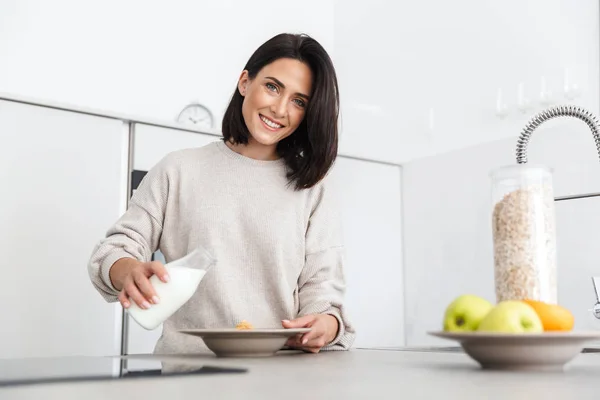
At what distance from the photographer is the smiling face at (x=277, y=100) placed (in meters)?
1.66

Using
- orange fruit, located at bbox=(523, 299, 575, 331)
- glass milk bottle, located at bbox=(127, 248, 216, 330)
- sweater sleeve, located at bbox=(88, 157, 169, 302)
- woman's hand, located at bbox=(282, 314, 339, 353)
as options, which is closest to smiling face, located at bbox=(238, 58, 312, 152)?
sweater sleeve, located at bbox=(88, 157, 169, 302)

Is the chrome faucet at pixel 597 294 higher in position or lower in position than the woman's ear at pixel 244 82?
lower

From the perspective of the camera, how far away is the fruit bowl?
73 cm

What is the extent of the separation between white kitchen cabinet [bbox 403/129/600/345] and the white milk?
5.32 feet

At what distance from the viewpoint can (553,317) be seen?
2.66 feet

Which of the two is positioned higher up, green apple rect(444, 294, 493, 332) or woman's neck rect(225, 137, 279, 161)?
woman's neck rect(225, 137, 279, 161)

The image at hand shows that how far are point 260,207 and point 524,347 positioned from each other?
1.03 metres

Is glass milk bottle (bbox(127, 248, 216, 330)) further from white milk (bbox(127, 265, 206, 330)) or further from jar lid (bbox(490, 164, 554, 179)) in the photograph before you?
jar lid (bbox(490, 164, 554, 179))

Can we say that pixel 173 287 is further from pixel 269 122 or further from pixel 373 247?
pixel 373 247

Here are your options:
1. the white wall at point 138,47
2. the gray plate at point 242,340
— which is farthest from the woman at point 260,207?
the white wall at point 138,47

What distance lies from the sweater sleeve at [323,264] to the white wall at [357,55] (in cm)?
140

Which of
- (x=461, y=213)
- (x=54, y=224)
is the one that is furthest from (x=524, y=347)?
(x=461, y=213)

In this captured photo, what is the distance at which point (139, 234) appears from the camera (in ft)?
5.12

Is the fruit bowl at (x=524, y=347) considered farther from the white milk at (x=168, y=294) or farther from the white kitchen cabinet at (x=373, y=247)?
the white kitchen cabinet at (x=373, y=247)
